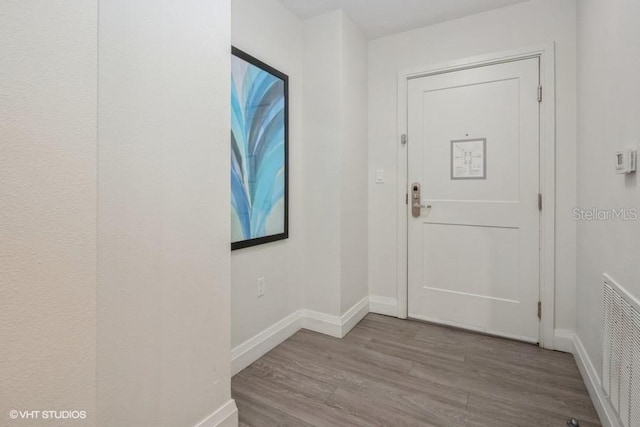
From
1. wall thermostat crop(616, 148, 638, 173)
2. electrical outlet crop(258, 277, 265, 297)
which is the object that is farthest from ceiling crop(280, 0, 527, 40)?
electrical outlet crop(258, 277, 265, 297)

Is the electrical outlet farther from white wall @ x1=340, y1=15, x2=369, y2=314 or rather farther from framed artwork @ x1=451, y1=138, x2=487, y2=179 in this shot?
framed artwork @ x1=451, y1=138, x2=487, y2=179

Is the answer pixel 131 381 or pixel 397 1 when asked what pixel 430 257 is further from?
pixel 131 381

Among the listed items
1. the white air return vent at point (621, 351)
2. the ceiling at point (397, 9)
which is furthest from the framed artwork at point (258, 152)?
the white air return vent at point (621, 351)

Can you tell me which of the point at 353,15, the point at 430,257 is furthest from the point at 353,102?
the point at 430,257

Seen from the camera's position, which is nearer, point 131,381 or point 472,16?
point 131,381

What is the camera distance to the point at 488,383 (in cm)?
181

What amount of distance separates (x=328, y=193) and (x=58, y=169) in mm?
1791

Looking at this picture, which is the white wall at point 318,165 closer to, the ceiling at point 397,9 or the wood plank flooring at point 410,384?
the ceiling at point 397,9

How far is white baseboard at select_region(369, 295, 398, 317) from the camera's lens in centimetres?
277

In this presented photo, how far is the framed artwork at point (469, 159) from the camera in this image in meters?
2.41

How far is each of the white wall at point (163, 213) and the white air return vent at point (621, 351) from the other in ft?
5.04

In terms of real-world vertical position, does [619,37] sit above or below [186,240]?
above

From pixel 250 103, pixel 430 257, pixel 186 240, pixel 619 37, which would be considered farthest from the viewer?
pixel 430 257

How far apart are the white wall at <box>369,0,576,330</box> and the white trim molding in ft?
1.36
